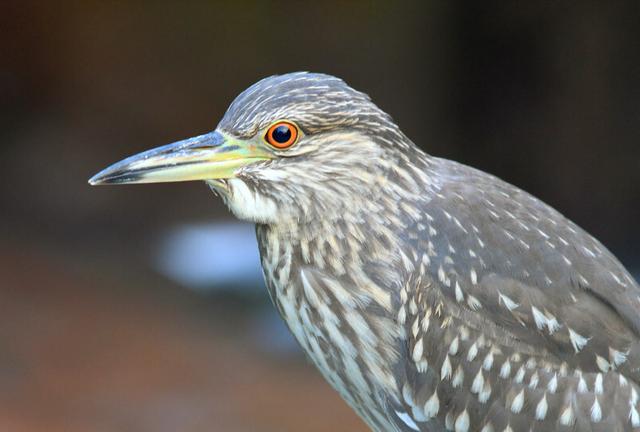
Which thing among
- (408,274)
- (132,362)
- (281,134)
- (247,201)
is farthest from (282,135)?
(132,362)

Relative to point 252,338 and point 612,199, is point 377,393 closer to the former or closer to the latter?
point 252,338

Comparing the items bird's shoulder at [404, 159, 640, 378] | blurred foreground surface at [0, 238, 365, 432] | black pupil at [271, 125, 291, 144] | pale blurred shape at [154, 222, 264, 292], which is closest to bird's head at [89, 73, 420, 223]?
black pupil at [271, 125, 291, 144]

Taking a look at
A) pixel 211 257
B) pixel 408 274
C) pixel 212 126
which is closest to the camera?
pixel 408 274

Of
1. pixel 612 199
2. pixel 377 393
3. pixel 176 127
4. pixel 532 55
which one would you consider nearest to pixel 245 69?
pixel 176 127

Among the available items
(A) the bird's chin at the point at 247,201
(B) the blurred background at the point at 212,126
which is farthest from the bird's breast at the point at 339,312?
(B) the blurred background at the point at 212,126

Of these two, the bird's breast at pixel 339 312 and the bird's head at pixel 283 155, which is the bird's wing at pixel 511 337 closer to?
the bird's breast at pixel 339 312

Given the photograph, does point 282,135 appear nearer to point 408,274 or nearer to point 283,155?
point 283,155

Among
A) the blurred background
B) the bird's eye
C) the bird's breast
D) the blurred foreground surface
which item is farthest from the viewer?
the blurred background

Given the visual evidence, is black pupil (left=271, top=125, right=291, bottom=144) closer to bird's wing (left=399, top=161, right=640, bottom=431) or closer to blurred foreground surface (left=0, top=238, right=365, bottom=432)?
bird's wing (left=399, top=161, right=640, bottom=431)

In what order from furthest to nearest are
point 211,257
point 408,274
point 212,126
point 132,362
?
1. point 212,126
2. point 211,257
3. point 132,362
4. point 408,274
